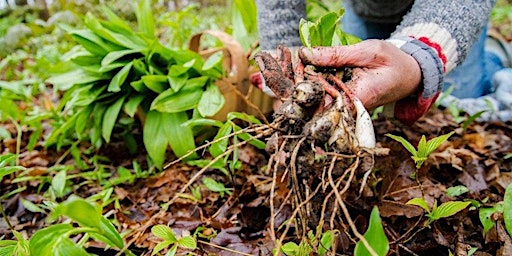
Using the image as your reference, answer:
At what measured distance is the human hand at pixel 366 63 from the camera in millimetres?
793

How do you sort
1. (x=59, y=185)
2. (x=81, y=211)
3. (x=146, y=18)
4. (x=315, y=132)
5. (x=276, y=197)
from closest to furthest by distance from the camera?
(x=81, y=211), (x=315, y=132), (x=276, y=197), (x=59, y=185), (x=146, y=18)

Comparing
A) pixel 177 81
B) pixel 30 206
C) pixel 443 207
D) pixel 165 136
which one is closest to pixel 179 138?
pixel 165 136

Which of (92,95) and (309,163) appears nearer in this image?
(309,163)

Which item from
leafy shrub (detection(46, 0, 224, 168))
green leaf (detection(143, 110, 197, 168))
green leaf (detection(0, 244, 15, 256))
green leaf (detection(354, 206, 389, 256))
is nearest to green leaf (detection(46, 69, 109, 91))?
leafy shrub (detection(46, 0, 224, 168))

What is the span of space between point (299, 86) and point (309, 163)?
0.13 metres

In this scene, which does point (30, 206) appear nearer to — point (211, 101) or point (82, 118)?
point (82, 118)

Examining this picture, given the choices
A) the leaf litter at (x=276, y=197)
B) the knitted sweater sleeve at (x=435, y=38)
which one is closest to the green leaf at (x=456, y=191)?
the leaf litter at (x=276, y=197)

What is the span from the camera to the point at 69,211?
1.83 ft

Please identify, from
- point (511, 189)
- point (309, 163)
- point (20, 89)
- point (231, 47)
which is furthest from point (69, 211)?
point (20, 89)

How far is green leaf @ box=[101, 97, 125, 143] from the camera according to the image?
4.38 ft

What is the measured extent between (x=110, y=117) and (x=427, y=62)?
0.90 metres

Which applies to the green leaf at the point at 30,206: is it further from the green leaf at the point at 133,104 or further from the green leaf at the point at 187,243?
the green leaf at the point at 187,243

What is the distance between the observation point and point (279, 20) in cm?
133

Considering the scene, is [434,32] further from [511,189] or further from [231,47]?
[231,47]
